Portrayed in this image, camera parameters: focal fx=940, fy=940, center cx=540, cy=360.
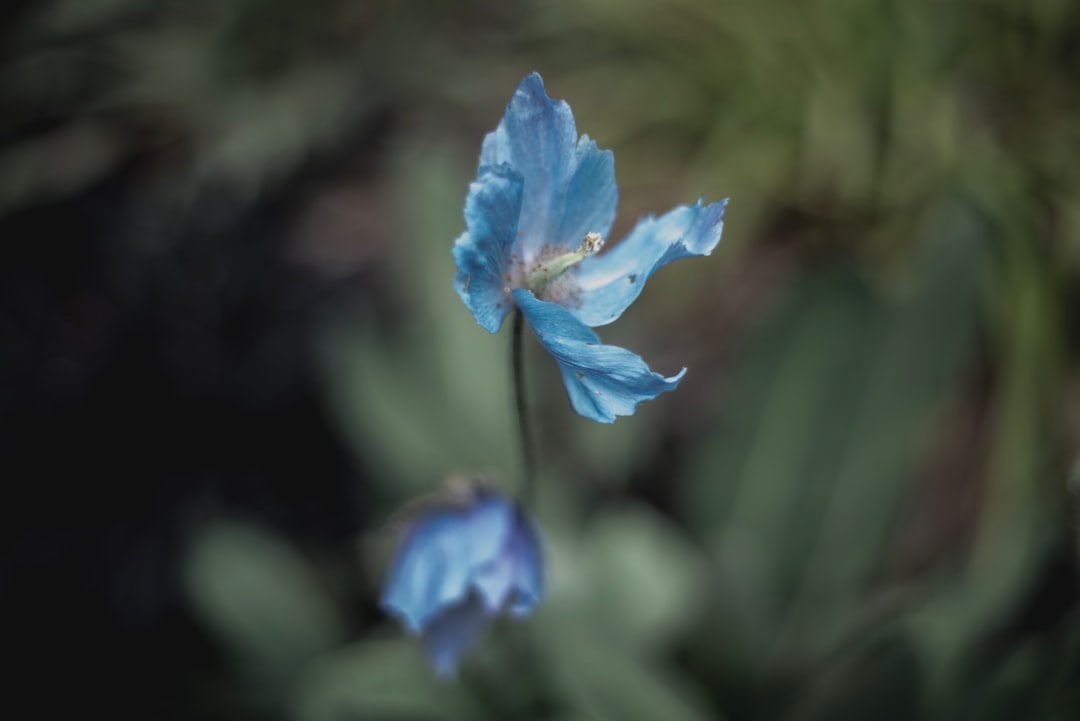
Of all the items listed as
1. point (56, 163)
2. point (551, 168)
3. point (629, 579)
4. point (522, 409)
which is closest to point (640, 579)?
point (629, 579)

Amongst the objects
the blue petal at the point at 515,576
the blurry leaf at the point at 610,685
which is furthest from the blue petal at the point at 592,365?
the blurry leaf at the point at 610,685

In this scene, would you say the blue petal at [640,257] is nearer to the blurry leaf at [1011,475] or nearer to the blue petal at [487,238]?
the blue petal at [487,238]

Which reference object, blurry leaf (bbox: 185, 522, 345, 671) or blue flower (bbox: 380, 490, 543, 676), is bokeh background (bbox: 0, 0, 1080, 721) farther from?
blue flower (bbox: 380, 490, 543, 676)

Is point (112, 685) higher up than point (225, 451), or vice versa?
point (225, 451)

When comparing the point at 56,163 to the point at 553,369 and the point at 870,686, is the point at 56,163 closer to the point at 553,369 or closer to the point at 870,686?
the point at 553,369

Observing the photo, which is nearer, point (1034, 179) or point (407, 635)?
point (407, 635)

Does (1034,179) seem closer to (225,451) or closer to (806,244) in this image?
(806,244)

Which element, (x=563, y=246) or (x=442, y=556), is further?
(x=442, y=556)

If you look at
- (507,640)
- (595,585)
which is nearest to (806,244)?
(595,585)
